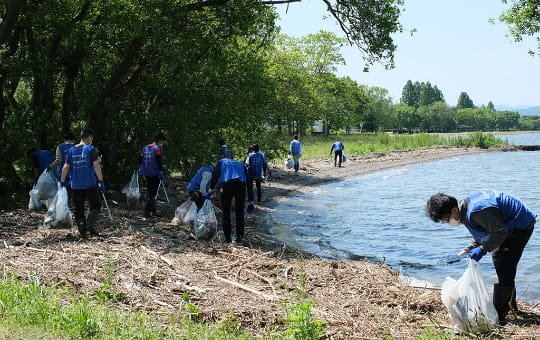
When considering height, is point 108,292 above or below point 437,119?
below

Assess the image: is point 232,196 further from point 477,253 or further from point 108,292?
point 477,253

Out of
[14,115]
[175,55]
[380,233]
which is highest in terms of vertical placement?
[175,55]

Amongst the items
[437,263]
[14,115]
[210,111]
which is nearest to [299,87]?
[210,111]

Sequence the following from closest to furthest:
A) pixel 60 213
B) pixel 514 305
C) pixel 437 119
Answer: pixel 514 305 < pixel 60 213 < pixel 437 119

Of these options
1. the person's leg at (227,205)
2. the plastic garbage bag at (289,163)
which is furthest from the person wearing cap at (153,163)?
the plastic garbage bag at (289,163)

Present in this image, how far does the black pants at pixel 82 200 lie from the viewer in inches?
392

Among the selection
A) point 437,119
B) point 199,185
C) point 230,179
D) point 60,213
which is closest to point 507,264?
point 230,179

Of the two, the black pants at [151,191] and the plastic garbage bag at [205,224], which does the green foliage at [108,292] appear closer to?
the plastic garbage bag at [205,224]

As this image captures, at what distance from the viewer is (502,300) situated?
6379 millimetres

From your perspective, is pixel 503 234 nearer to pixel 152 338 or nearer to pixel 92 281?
pixel 152 338

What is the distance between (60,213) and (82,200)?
2.20ft

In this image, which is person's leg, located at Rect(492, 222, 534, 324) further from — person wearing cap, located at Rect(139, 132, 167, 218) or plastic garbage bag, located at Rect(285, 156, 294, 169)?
plastic garbage bag, located at Rect(285, 156, 294, 169)

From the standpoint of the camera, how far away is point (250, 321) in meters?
6.20

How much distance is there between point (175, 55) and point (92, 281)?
819 centimetres
